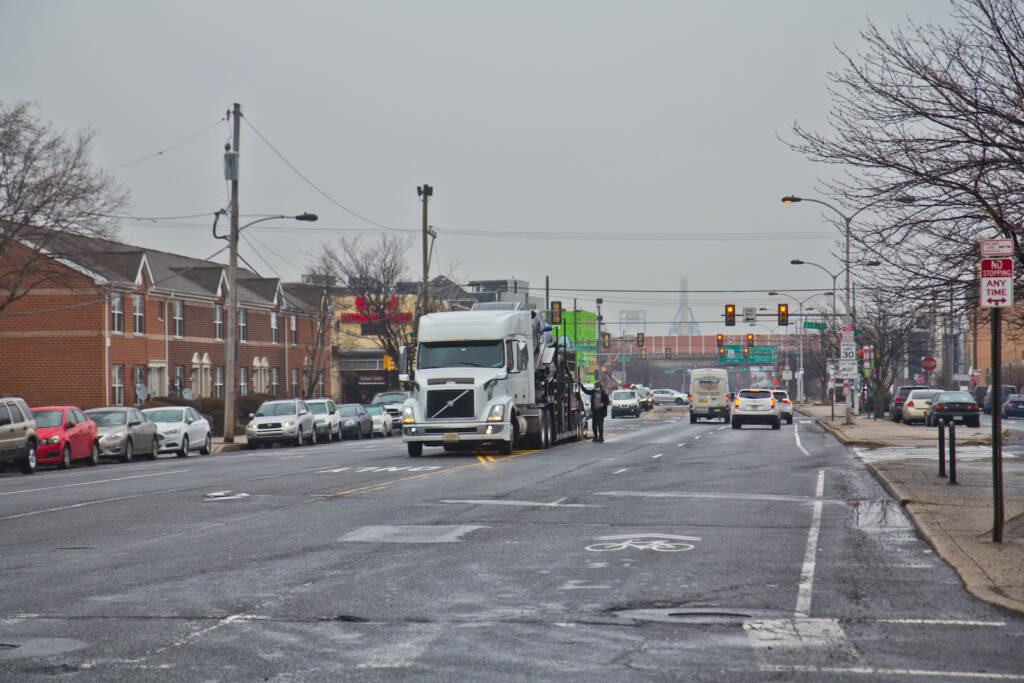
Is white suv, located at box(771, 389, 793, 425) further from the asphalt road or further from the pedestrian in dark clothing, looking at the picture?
the asphalt road

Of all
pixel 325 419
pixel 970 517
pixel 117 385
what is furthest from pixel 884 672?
pixel 117 385

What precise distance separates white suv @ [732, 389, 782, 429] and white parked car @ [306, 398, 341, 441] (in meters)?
16.2

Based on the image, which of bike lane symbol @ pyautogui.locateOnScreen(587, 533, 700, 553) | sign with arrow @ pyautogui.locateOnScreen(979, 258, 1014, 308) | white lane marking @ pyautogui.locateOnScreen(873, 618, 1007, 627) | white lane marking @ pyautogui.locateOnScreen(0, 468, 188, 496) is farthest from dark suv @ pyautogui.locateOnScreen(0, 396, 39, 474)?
white lane marking @ pyautogui.locateOnScreen(873, 618, 1007, 627)

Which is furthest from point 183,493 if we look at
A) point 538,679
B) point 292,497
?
point 538,679

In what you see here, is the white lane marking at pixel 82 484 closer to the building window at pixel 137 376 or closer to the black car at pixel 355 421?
the black car at pixel 355 421

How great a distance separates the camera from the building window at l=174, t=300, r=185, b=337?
59344 millimetres

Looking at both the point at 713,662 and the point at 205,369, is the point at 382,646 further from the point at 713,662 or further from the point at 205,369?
the point at 205,369

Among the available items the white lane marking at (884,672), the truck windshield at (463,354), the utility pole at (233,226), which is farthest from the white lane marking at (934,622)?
the utility pole at (233,226)

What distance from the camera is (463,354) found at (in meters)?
29.4

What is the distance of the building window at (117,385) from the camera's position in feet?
174

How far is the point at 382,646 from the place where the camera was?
24.6 ft

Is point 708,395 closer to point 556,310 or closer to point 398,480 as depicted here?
point 556,310

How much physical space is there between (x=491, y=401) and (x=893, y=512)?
1424 centimetres

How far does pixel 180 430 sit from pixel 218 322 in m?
28.3
